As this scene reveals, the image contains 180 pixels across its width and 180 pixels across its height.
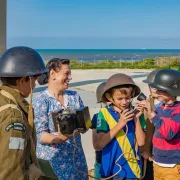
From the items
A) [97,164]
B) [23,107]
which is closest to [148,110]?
[97,164]

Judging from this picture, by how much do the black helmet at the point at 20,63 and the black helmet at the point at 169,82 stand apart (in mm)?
1416

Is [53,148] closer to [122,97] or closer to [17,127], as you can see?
[122,97]

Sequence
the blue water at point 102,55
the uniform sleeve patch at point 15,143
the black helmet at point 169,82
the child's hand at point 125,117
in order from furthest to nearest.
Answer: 1. the blue water at point 102,55
2. the black helmet at point 169,82
3. the child's hand at point 125,117
4. the uniform sleeve patch at point 15,143

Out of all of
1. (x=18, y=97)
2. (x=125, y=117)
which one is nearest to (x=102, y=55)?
(x=125, y=117)

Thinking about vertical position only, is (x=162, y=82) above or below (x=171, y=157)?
above

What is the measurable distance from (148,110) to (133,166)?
1.62ft

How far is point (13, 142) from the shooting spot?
190 centimetres

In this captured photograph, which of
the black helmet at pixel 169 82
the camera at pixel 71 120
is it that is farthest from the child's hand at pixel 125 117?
the black helmet at pixel 169 82

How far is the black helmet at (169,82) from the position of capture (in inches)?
136

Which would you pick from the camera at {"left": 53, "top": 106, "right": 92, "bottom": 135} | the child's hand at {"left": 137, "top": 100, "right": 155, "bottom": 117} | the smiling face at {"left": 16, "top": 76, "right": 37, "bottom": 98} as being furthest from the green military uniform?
the child's hand at {"left": 137, "top": 100, "right": 155, "bottom": 117}

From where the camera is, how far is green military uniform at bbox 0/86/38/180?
190 cm

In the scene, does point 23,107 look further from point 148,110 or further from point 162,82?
point 162,82

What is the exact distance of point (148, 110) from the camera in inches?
132

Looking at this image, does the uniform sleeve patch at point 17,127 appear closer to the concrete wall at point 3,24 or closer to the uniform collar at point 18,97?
the uniform collar at point 18,97
